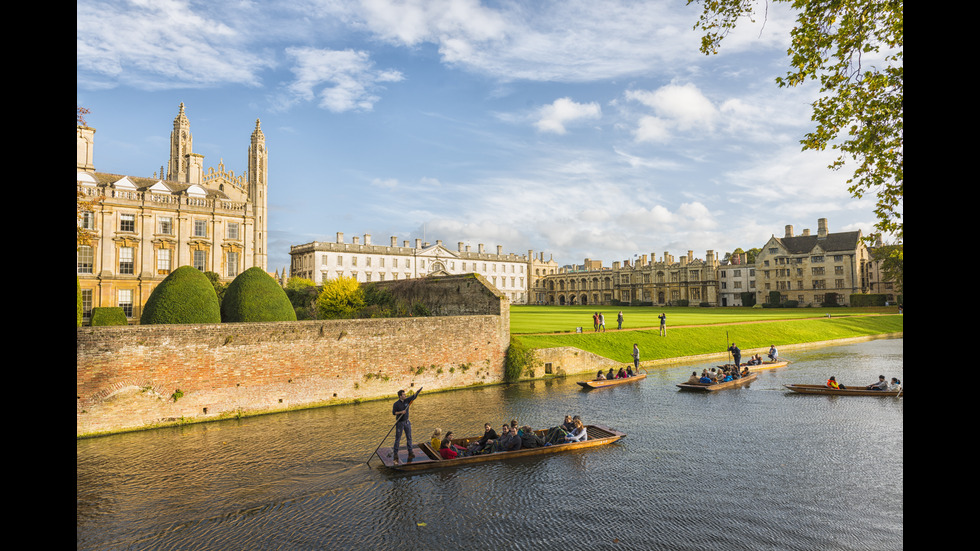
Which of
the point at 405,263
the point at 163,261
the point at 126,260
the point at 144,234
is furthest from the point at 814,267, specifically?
the point at 126,260

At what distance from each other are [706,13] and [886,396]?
17868 mm

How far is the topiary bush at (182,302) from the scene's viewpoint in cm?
1867

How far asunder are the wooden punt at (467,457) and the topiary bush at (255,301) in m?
10.3

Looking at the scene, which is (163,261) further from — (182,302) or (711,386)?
(711,386)

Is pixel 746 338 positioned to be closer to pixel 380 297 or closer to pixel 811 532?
pixel 380 297

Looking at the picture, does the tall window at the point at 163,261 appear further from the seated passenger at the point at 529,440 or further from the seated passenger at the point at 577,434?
the seated passenger at the point at 577,434

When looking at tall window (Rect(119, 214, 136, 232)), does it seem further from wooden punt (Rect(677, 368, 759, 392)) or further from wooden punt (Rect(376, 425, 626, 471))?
wooden punt (Rect(677, 368, 759, 392))

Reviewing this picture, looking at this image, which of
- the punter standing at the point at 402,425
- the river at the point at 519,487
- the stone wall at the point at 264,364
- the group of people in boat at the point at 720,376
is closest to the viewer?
the river at the point at 519,487

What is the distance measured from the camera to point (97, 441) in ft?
47.7

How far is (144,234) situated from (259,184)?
3611cm

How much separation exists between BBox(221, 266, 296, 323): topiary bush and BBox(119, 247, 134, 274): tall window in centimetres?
2180

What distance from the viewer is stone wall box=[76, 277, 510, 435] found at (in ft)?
50.0

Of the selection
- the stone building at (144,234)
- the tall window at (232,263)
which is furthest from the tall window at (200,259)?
the tall window at (232,263)
